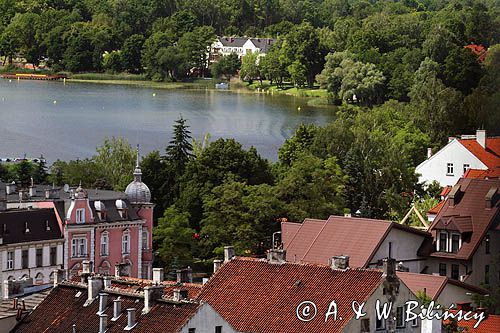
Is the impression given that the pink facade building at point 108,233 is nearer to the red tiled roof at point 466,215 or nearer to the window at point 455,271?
the red tiled roof at point 466,215

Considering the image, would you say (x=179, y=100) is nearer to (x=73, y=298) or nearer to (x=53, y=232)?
(x=53, y=232)

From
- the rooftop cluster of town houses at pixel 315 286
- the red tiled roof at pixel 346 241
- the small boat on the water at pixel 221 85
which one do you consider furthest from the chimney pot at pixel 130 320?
the small boat on the water at pixel 221 85

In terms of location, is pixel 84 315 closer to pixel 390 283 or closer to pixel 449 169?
pixel 390 283

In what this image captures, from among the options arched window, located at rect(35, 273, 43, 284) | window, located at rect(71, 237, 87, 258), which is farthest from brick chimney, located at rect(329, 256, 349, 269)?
window, located at rect(71, 237, 87, 258)

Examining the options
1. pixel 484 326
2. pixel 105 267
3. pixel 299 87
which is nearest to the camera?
pixel 484 326

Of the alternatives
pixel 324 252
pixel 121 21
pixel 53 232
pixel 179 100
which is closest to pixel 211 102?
pixel 179 100

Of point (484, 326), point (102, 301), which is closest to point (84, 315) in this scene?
point (102, 301)
